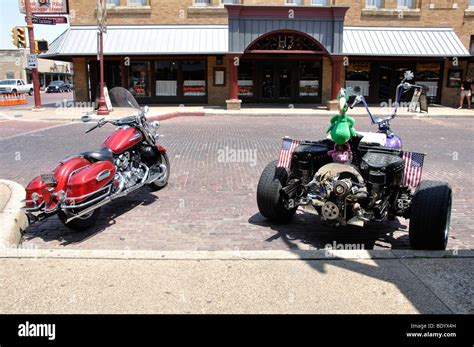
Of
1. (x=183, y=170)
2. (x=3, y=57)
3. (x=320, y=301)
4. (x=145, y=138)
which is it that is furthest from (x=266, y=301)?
(x=3, y=57)

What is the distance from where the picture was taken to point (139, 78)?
2430 cm

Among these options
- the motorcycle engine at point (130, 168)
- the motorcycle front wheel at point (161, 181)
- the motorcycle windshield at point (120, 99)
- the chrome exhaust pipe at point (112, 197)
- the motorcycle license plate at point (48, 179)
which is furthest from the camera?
the motorcycle front wheel at point (161, 181)

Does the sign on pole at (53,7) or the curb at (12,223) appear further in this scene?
the sign on pole at (53,7)

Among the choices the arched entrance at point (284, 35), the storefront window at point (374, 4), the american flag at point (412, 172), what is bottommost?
the american flag at point (412, 172)

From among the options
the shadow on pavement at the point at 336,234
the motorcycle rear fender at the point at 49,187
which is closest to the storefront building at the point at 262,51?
the shadow on pavement at the point at 336,234

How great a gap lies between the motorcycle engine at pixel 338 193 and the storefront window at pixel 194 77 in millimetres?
20179

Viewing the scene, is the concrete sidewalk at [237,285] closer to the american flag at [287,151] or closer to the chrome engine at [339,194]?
the chrome engine at [339,194]

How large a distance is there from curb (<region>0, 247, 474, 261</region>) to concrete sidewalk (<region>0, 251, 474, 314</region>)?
0.12 feet

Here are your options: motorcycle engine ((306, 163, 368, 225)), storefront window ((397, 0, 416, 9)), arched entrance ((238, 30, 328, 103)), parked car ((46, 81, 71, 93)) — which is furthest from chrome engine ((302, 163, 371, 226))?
parked car ((46, 81, 71, 93))

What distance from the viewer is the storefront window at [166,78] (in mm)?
24095

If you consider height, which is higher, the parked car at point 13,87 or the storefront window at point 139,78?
the storefront window at point 139,78

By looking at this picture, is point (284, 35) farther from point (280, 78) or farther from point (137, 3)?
point (137, 3)
